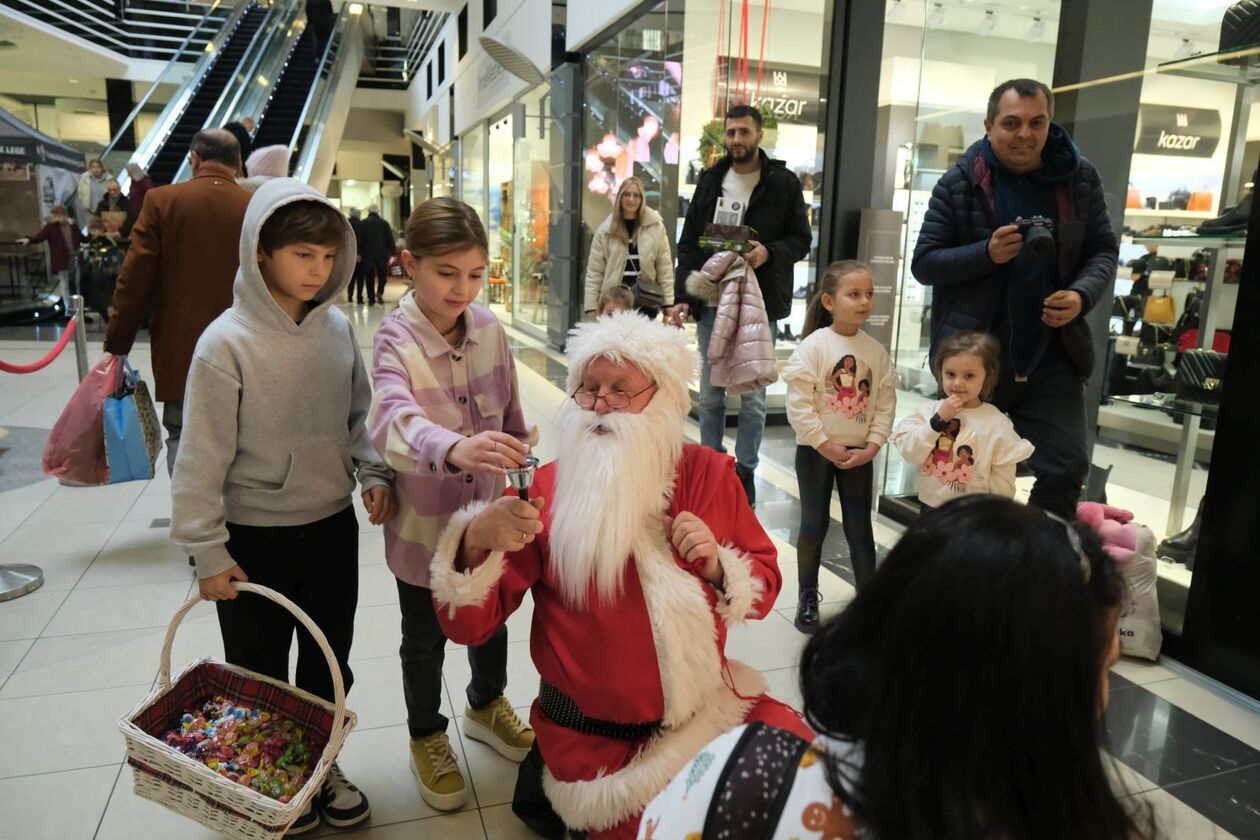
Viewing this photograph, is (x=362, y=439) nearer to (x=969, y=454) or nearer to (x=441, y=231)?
(x=441, y=231)

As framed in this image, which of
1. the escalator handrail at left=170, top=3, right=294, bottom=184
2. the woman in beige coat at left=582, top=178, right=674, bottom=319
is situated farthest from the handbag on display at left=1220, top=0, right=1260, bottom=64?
the escalator handrail at left=170, top=3, right=294, bottom=184

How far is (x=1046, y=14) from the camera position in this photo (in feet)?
13.1

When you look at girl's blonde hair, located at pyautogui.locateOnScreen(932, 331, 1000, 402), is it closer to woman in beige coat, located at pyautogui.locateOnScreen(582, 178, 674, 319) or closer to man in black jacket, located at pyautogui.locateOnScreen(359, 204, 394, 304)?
woman in beige coat, located at pyautogui.locateOnScreen(582, 178, 674, 319)

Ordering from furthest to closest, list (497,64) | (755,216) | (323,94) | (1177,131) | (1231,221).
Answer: (323,94)
(497,64)
(755,216)
(1177,131)
(1231,221)

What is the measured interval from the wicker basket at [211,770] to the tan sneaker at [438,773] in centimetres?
34

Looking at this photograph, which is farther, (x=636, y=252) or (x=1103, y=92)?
(x=636, y=252)

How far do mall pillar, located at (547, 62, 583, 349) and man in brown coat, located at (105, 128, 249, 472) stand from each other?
547cm

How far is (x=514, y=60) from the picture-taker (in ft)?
30.6

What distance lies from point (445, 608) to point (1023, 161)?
220 centimetres

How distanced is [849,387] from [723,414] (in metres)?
1.59

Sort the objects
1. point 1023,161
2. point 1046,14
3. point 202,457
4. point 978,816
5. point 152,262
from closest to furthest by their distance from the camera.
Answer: point 978,816, point 202,457, point 1023,161, point 152,262, point 1046,14

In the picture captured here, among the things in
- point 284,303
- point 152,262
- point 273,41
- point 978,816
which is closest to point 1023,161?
point 284,303

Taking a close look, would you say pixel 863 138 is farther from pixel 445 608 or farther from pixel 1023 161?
pixel 445 608

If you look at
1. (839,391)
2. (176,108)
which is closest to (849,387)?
(839,391)
